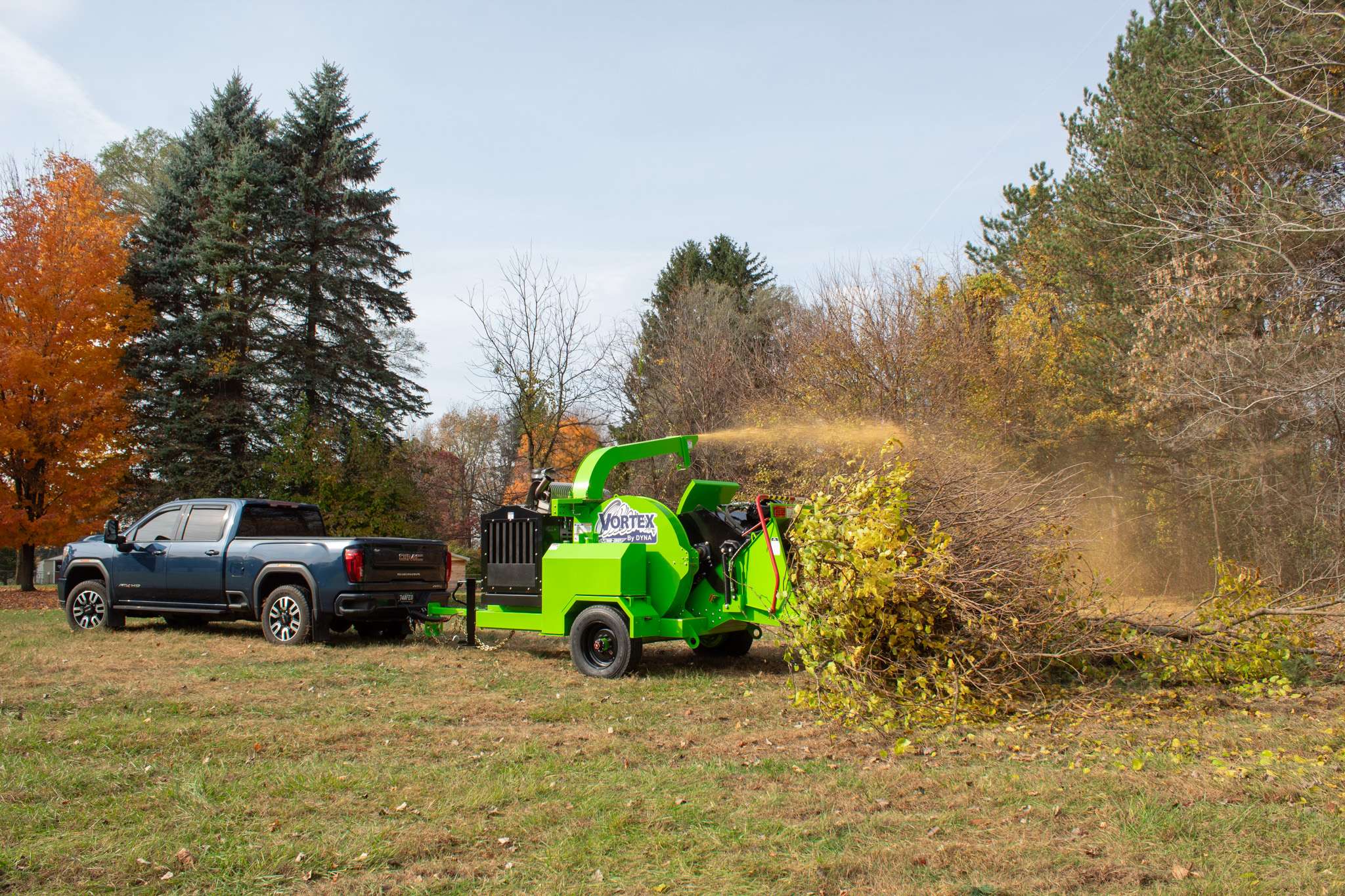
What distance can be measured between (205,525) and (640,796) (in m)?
9.65

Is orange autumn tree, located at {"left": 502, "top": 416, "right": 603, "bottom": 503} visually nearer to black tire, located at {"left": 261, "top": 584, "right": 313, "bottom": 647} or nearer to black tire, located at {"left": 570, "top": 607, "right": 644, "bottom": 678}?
black tire, located at {"left": 261, "top": 584, "right": 313, "bottom": 647}

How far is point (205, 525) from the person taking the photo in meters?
12.6

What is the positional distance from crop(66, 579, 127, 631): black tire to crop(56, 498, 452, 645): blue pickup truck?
0.01 metres

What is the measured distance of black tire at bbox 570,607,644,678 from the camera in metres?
9.37

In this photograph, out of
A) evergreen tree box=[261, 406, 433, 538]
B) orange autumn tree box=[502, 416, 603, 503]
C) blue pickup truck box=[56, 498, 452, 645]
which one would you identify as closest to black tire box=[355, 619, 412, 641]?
blue pickup truck box=[56, 498, 452, 645]

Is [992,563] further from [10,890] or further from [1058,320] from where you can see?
Answer: [1058,320]

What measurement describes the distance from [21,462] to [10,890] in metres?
22.9

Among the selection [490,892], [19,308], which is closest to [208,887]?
[490,892]

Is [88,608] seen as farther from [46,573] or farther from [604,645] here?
[46,573]

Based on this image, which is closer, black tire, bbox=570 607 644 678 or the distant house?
black tire, bbox=570 607 644 678

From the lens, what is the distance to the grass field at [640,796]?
4.09 metres

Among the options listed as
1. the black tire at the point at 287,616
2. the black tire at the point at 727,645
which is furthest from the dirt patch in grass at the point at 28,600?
the black tire at the point at 727,645

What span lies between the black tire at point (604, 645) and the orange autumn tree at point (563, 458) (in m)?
18.2

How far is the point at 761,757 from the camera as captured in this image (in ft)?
20.2
